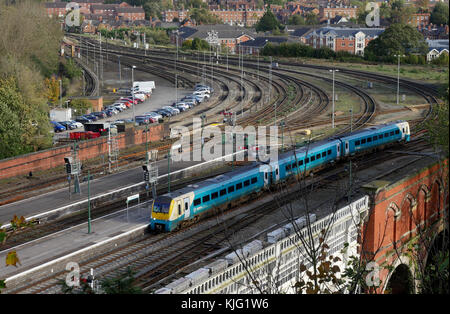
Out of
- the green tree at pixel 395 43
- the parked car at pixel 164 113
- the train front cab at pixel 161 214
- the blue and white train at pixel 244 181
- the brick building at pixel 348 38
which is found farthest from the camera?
the brick building at pixel 348 38

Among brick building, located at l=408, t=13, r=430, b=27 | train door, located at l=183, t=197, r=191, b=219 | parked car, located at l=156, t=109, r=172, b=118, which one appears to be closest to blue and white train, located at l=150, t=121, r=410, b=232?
train door, located at l=183, t=197, r=191, b=219

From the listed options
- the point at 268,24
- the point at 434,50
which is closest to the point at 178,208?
the point at 434,50

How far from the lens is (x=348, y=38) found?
14462cm

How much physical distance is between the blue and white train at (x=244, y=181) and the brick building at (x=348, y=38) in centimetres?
9362

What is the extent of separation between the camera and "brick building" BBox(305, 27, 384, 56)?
142750 mm

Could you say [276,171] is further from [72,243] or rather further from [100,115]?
[100,115]

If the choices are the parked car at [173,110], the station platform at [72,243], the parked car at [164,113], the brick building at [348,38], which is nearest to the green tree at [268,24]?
the brick building at [348,38]

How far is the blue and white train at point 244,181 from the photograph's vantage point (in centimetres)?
3438

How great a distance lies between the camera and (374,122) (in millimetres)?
69438

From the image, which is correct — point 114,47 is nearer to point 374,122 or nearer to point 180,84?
point 180,84

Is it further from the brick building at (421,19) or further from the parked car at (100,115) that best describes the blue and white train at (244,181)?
the brick building at (421,19)

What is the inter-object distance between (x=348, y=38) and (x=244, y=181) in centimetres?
11256
